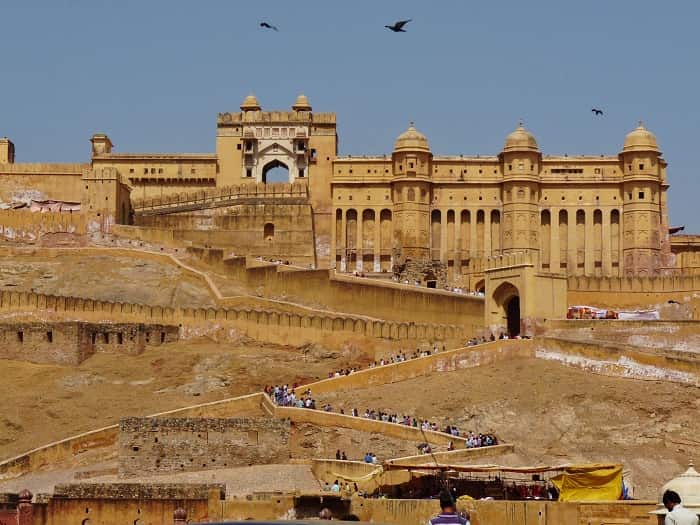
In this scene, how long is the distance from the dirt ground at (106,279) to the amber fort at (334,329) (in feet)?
0.53

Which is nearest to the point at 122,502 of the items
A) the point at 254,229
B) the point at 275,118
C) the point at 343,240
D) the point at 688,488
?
the point at 688,488

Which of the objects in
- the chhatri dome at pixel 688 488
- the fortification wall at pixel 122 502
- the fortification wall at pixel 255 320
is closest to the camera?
the chhatri dome at pixel 688 488

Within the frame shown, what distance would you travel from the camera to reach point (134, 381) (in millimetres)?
43406

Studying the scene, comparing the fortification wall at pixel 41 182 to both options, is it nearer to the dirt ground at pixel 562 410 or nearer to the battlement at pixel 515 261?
the battlement at pixel 515 261

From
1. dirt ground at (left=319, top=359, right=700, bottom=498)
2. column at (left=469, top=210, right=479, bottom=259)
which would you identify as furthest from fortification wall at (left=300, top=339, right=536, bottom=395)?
column at (left=469, top=210, right=479, bottom=259)

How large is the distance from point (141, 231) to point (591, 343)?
81.0ft

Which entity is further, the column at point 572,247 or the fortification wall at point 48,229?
the column at point 572,247

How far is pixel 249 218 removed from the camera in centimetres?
6294

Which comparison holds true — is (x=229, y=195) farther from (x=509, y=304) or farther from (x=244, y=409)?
(x=244, y=409)

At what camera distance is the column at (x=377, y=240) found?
63.0 meters

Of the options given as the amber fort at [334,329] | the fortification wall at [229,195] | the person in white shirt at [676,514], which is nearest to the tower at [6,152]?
the amber fort at [334,329]

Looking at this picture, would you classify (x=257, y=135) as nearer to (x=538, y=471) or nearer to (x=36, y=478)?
(x=36, y=478)

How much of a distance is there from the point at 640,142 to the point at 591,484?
4132 cm

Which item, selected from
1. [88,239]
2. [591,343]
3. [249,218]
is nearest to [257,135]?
[249,218]
